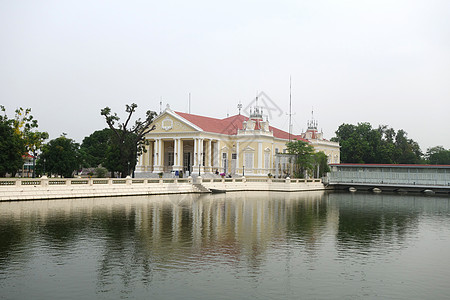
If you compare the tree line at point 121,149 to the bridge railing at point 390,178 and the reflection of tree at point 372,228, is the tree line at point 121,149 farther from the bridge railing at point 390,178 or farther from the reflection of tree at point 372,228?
the reflection of tree at point 372,228

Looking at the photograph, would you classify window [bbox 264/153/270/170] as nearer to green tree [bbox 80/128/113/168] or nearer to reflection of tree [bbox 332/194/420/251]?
reflection of tree [bbox 332/194/420/251]

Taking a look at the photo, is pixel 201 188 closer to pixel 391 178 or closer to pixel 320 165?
pixel 320 165

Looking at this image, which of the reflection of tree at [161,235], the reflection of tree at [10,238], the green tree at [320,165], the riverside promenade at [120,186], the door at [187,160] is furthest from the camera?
the door at [187,160]

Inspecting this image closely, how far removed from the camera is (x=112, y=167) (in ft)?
167

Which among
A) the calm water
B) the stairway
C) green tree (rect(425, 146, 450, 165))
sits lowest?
the calm water

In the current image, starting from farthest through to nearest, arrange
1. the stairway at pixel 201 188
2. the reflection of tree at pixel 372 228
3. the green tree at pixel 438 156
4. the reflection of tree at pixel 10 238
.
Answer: the green tree at pixel 438 156 → the stairway at pixel 201 188 → the reflection of tree at pixel 372 228 → the reflection of tree at pixel 10 238

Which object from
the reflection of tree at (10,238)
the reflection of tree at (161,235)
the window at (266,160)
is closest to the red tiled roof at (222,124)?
the window at (266,160)

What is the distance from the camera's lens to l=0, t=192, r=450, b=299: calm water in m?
10.7

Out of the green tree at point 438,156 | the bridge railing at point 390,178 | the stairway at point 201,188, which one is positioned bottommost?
the stairway at point 201,188

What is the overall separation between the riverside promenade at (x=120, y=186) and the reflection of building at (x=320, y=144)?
18.8 m

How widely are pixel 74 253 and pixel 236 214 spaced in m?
12.4

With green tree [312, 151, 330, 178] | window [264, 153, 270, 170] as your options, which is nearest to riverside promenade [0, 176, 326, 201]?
green tree [312, 151, 330, 178]

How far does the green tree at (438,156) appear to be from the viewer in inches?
4250

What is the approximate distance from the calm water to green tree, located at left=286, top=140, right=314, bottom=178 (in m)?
33.1
